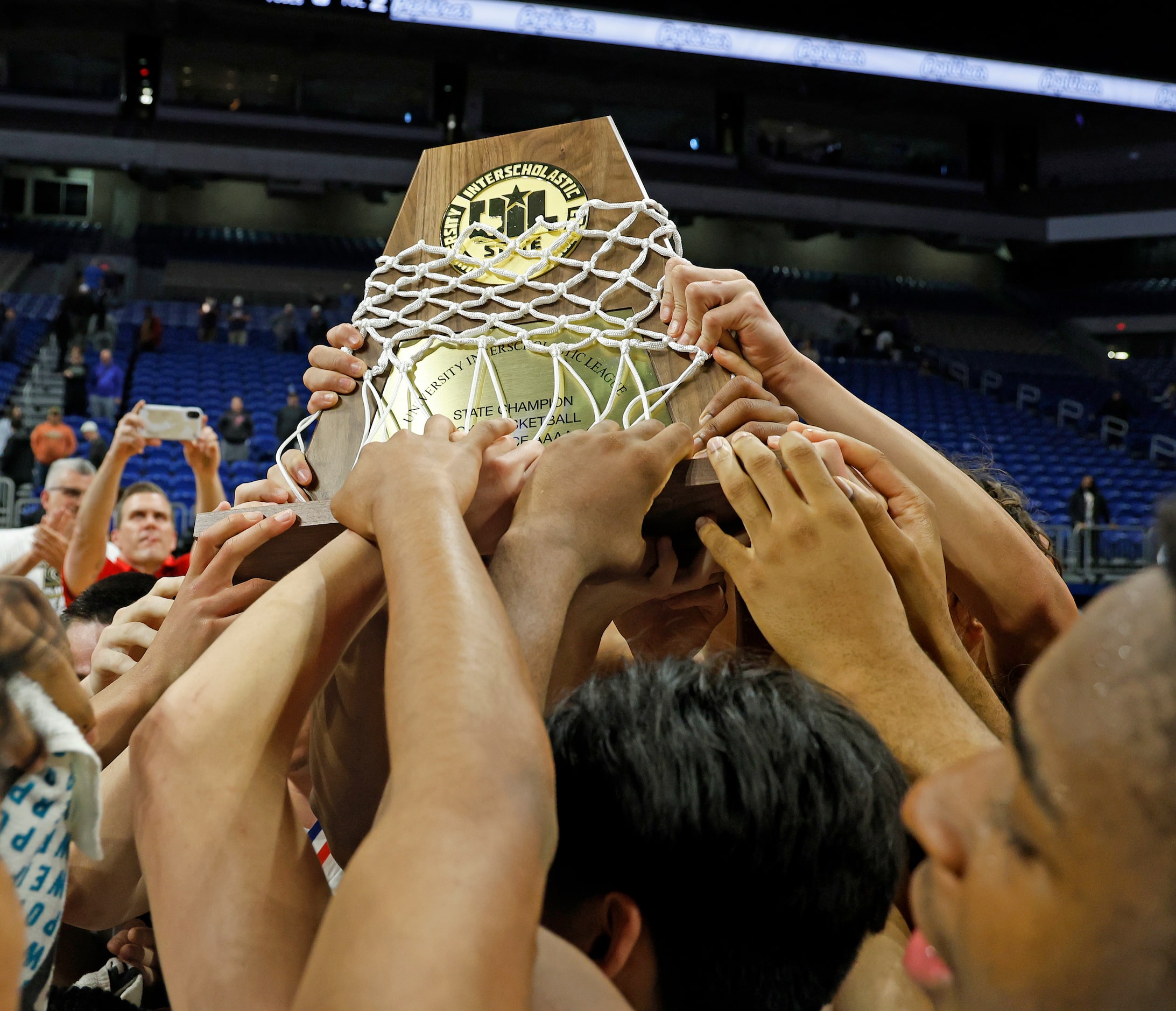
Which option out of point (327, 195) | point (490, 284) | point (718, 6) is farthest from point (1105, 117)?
point (490, 284)

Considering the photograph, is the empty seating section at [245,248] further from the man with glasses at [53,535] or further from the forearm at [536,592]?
the forearm at [536,592]

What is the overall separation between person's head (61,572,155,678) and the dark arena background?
10071mm

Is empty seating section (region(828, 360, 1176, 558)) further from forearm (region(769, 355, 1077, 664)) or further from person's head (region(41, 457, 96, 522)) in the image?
forearm (region(769, 355, 1077, 664))

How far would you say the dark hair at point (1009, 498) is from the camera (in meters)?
1.55

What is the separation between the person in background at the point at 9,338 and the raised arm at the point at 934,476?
11.8 meters

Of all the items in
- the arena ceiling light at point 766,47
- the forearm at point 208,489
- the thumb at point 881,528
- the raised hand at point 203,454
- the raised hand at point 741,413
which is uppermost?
the arena ceiling light at point 766,47

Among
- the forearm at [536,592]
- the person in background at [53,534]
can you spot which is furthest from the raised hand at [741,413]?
the person in background at [53,534]

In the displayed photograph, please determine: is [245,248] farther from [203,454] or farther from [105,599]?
[105,599]

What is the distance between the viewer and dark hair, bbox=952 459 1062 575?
5.10ft

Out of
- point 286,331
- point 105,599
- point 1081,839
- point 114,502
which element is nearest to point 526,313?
point 1081,839

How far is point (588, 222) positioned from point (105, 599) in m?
1.46

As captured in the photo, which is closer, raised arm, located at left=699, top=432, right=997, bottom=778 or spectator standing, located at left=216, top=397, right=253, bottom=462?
raised arm, located at left=699, top=432, right=997, bottom=778

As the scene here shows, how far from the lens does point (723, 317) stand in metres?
1.23

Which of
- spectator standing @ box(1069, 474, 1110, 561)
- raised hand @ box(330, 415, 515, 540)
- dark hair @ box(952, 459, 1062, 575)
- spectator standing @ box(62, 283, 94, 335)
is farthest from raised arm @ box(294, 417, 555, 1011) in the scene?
spectator standing @ box(62, 283, 94, 335)
